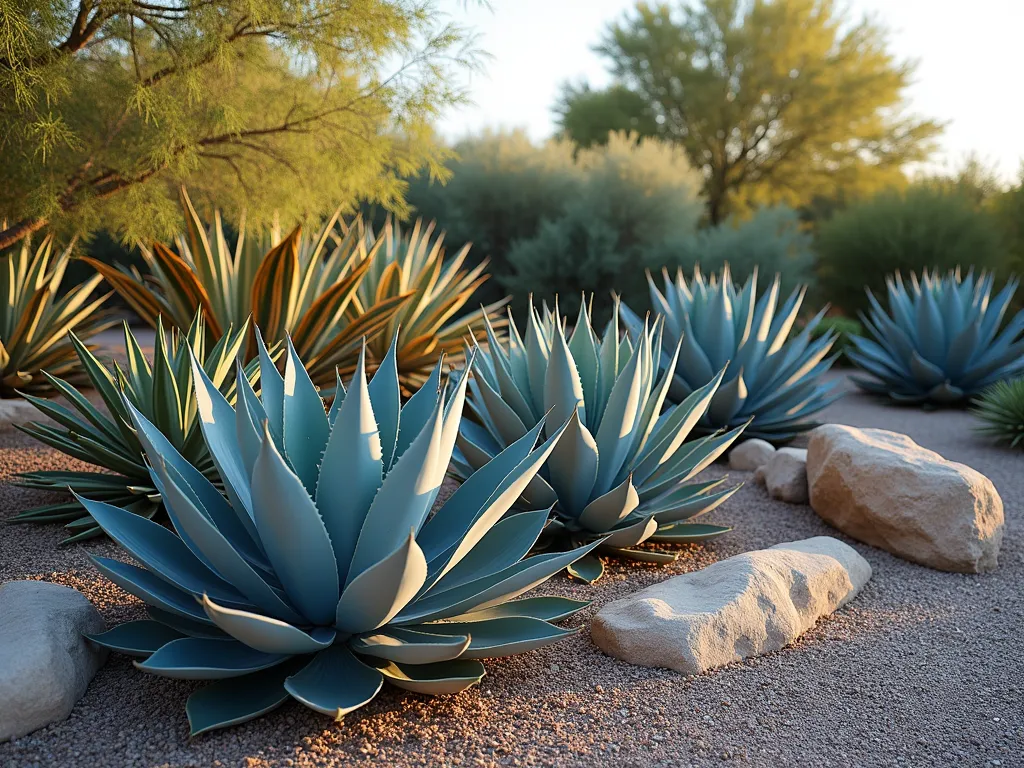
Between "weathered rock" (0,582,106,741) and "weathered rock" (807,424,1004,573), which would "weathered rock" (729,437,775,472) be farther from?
"weathered rock" (0,582,106,741)

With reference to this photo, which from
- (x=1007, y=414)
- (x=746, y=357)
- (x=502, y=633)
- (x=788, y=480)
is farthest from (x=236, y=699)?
(x=1007, y=414)

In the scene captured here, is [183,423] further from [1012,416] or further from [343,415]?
[1012,416]

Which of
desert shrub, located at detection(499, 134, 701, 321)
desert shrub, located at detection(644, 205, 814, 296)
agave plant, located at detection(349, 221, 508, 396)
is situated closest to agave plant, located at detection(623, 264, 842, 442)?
agave plant, located at detection(349, 221, 508, 396)

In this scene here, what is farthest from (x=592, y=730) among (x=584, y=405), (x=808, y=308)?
(x=808, y=308)

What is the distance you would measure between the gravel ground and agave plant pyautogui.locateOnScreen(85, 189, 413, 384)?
1.74 m

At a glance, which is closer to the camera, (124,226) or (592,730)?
(592,730)

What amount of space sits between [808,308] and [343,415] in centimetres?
1296

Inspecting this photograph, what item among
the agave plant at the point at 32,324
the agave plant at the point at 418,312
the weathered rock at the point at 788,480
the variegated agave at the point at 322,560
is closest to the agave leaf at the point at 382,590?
the variegated agave at the point at 322,560

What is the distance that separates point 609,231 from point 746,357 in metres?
7.83

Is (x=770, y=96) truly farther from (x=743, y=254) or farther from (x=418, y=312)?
(x=418, y=312)

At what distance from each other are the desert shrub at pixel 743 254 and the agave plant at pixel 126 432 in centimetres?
952

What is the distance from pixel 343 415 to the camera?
2.06 meters

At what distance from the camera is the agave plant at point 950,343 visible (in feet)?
23.8

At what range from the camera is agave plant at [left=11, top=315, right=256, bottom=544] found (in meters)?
3.34
